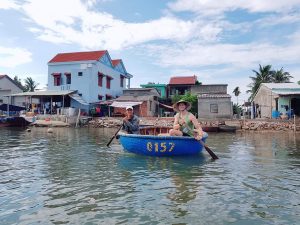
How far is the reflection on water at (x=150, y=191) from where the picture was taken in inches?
171

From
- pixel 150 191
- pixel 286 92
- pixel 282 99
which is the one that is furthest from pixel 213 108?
pixel 150 191

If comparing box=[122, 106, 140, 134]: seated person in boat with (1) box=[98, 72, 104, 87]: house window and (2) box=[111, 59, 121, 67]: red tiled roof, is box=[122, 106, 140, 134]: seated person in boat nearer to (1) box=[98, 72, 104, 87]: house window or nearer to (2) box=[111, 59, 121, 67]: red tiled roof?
(1) box=[98, 72, 104, 87]: house window

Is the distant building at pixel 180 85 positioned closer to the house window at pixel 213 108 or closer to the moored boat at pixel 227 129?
the house window at pixel 213 108

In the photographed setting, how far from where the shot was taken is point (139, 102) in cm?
3322

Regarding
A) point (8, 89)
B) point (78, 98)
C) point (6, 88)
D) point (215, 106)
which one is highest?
point (6, 88)

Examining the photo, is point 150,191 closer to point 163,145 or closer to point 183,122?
point 163,145

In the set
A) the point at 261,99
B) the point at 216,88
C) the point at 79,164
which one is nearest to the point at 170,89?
the point at 216,88

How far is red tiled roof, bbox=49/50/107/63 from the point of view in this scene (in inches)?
1416

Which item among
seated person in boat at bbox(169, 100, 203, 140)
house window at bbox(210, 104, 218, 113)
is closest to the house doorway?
house window at bbox(210, 104, 218, 113)

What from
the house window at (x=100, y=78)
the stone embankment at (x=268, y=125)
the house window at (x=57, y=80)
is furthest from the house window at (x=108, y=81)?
the stone embankment at (x=268, y=125)

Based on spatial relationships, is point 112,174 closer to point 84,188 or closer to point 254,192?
point 84,188

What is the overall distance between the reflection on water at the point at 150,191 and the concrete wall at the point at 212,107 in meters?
22.6

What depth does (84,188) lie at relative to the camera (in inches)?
232

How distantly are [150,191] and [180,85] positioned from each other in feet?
119
